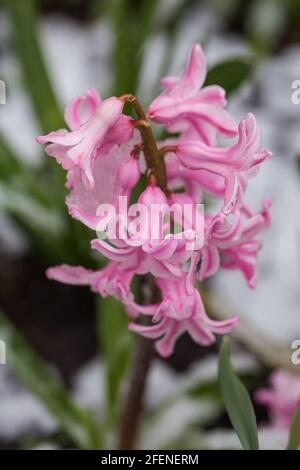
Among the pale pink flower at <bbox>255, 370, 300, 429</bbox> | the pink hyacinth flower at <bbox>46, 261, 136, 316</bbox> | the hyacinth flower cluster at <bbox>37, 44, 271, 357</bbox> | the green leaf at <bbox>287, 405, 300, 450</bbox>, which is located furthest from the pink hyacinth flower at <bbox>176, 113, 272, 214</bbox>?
the pale pink flower at <bbox>255, 370, 300, 429</bbox>

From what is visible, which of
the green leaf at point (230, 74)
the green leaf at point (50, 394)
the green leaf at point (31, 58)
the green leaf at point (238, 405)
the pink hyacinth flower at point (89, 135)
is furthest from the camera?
the green leaf at point (31, 58)

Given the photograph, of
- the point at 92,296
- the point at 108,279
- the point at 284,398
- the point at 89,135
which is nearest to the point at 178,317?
the point at 108,279

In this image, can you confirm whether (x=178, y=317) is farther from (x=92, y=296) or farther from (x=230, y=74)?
(x=92, y=296)

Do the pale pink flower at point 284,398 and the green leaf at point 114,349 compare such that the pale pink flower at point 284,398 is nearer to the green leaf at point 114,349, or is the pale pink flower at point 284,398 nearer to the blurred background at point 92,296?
the blurred background at point 92,296

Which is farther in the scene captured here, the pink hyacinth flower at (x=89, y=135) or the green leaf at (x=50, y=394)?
the green leaf at (x=50, y=394)

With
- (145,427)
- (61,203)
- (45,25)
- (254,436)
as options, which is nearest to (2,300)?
(61,203)

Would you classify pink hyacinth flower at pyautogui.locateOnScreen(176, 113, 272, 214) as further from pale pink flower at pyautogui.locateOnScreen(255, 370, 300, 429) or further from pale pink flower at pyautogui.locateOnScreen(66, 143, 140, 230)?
pale pink flower at pyautogui.locateOnScreen(255, 370, 300, 429)

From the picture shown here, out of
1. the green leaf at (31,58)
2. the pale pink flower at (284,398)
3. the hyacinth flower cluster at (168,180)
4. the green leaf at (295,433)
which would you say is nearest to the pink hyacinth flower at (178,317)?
the hyacinth flower cluster at (168,180)
